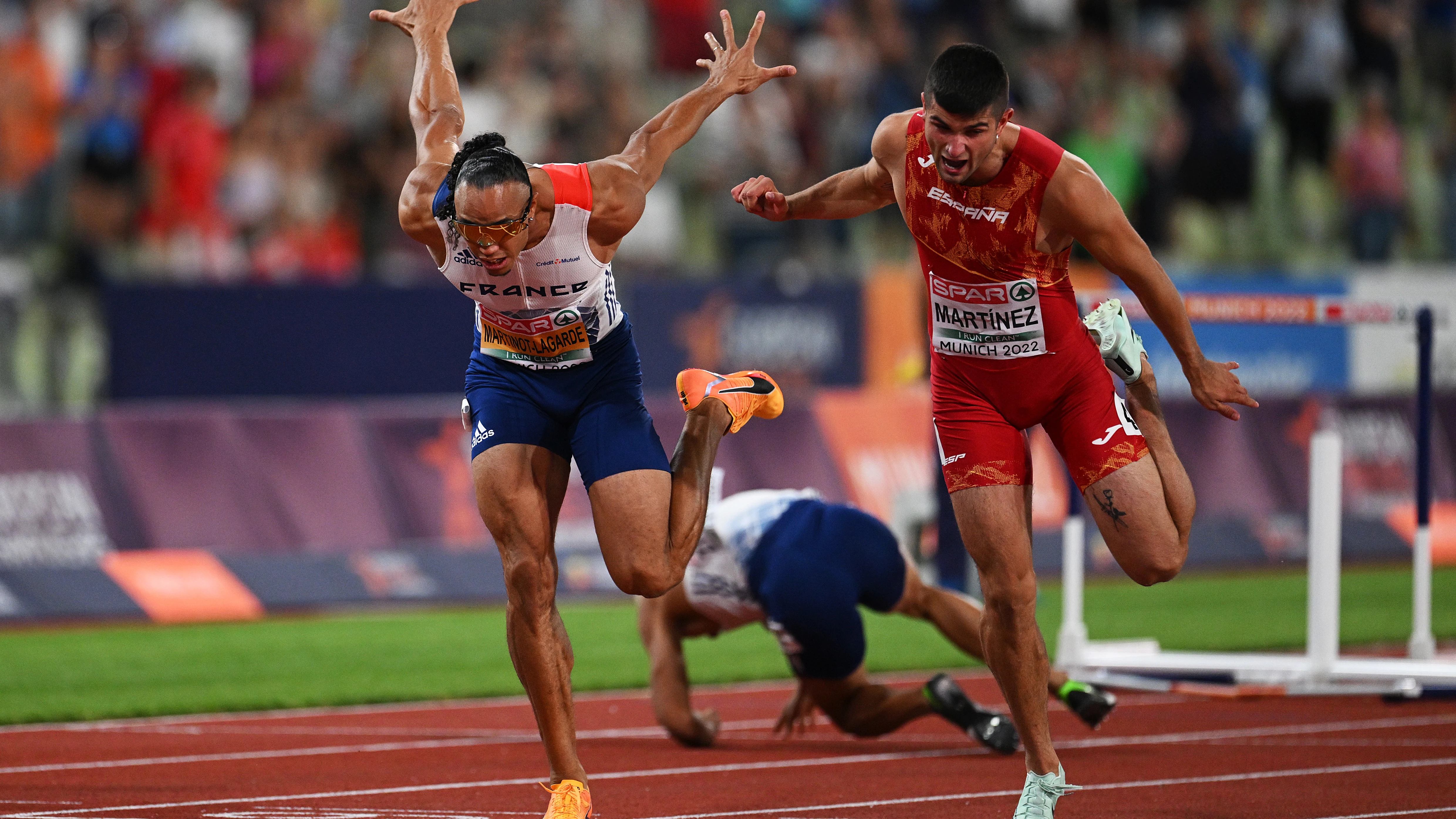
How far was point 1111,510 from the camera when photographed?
279 inches

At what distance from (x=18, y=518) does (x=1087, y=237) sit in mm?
9199

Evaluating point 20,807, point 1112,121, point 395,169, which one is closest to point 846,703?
point 20,807

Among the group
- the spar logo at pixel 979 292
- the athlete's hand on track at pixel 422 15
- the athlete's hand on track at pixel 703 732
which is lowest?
the athlete's hand on track at pixel 703 732

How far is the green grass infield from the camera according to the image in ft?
35.5

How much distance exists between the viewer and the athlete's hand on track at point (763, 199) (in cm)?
752

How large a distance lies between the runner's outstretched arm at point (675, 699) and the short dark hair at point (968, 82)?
129 inches

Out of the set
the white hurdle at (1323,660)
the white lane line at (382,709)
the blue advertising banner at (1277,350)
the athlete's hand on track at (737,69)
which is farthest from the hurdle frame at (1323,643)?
the blue advertising banner at (1277,350)

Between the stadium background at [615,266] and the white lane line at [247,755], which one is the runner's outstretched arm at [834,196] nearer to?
the white lane line at [247,755]

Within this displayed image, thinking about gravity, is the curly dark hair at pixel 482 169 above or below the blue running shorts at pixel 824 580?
above

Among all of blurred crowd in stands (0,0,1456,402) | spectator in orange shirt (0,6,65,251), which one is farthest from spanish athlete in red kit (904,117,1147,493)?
spectator in orange shirt (0,6,65,251)

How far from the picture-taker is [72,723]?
9.84 metres

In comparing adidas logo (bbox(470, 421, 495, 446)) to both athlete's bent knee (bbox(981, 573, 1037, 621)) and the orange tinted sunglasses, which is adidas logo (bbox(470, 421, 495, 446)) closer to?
the orange tinted sunglasses

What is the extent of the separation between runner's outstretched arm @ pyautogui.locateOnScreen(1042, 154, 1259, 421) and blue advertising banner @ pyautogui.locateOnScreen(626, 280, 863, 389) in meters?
10.2

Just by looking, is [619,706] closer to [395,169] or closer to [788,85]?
[395,169]
